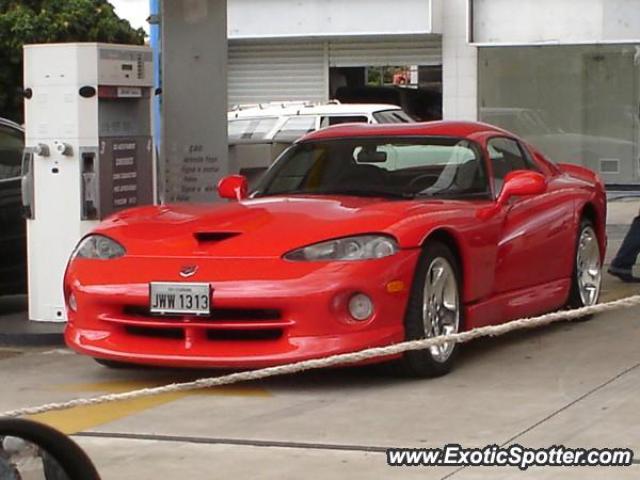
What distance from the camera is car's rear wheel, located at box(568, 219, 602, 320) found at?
940cm

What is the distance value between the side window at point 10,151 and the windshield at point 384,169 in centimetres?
254

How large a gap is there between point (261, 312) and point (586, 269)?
10.4ft

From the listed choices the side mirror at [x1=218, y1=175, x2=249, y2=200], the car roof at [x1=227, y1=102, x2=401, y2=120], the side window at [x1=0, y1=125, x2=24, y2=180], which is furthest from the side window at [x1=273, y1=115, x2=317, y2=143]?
the side mirror at [x1=218, y1=175, x2=249, y2=200]

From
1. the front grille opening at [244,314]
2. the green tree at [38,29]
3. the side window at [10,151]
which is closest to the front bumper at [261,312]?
the front grille opening at [244,314]

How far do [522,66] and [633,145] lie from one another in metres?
2.04

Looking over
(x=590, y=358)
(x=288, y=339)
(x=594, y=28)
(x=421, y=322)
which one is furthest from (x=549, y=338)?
(x=594, y=28)

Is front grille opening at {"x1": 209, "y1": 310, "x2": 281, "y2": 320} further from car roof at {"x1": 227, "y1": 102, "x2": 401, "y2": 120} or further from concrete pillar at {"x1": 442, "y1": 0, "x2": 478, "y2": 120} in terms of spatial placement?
concrete pillar at {"x1": 442, "y1": 0, "x2": 478, "y2": 120}

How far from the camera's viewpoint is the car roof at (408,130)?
8.84 meters

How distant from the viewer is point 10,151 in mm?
10641

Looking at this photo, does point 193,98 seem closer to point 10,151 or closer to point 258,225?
point 10,151

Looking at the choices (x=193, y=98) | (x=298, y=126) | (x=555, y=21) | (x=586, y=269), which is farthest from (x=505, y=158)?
(x=555, y=21)

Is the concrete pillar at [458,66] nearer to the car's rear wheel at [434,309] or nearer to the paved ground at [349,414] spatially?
the paved ground at [349,414]

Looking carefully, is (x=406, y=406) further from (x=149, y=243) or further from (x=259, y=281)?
(x=149, y=243)

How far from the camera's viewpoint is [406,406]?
22.7ft
